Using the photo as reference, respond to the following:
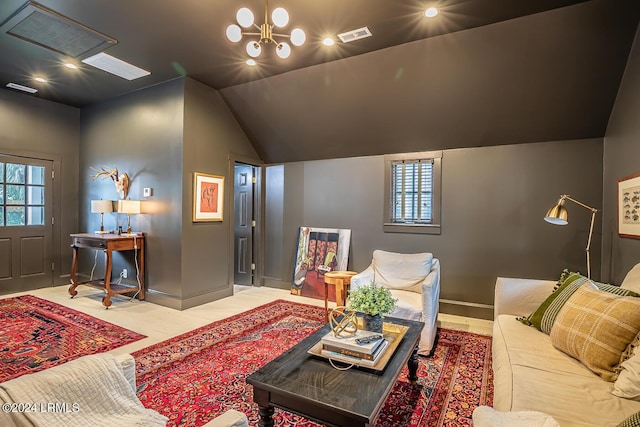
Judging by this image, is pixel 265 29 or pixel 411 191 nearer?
pixel 265 29

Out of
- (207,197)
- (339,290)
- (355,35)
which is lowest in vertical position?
(339,290)

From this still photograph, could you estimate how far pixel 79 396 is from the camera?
117 cm

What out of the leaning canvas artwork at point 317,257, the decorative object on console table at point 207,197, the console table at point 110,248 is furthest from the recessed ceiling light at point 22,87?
the leaning canvas artwork at point 317,257

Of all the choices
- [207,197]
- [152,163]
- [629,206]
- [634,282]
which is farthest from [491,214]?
[152,163]

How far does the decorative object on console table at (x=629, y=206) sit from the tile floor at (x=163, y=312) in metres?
1.60

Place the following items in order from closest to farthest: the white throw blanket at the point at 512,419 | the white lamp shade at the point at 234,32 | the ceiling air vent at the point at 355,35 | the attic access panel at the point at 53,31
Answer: the white throw blanket at the point at 512,419
the white lamp shade at the point at 234,32
the attic access panel at the point at 53,31
the ceiling air vent at the point at 355,35

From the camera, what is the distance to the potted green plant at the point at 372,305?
205cm

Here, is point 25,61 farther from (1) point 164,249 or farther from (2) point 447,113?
(2) point 447,113

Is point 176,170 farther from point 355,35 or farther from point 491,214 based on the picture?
point 491,214

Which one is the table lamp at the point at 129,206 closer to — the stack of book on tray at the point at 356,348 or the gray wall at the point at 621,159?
the stack of book on tray at the point at 356,348

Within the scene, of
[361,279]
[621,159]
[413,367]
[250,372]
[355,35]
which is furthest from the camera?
[361,279]

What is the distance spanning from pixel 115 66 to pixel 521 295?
5002mm

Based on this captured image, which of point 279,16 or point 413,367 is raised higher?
point 279,16

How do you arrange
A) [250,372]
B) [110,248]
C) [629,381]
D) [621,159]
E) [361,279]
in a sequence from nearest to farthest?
[629,381] < [250,372] < [621,159] < [361,279] < [110,248]
